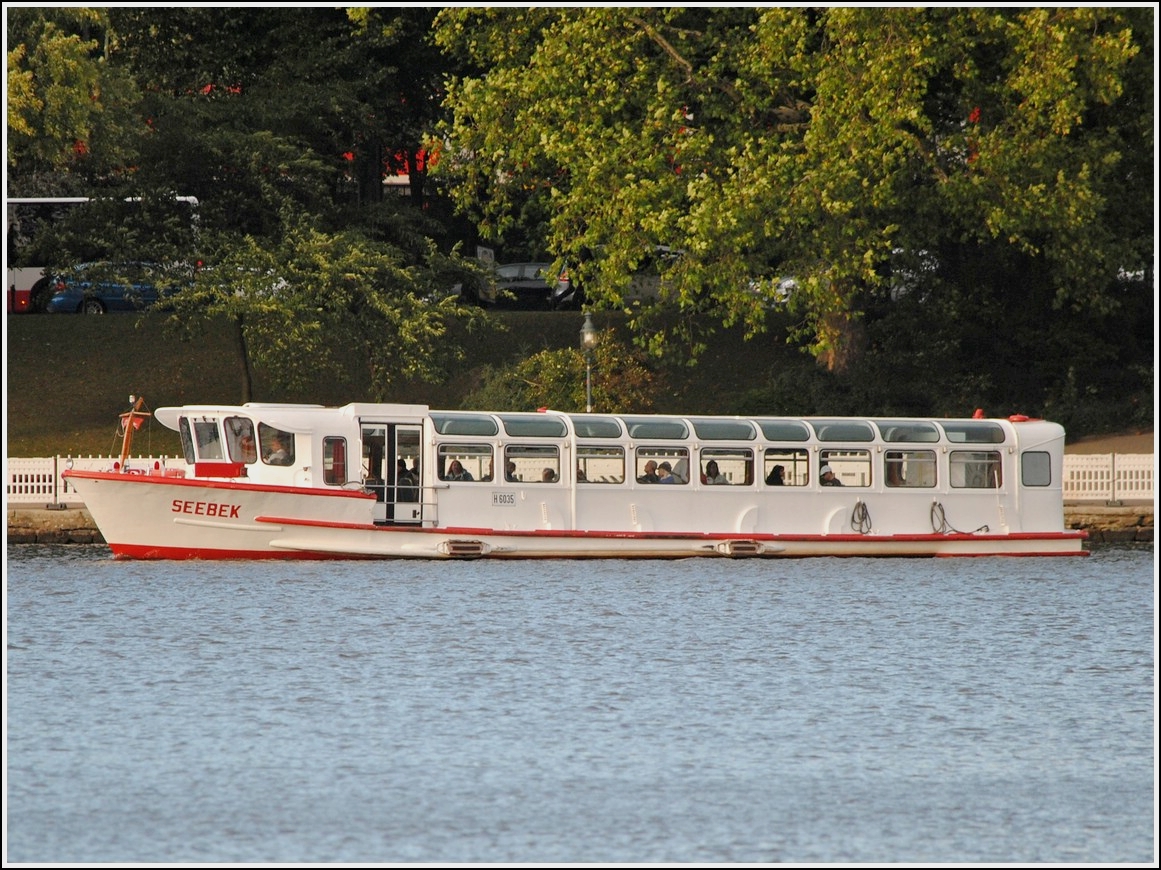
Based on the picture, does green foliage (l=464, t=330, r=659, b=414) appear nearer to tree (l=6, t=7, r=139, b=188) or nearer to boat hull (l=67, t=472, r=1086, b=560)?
boat hull (l=67, t=472, r=1086, b=560)

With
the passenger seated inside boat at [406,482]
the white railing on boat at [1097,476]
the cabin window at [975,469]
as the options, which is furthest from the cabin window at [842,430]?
the passenger seated inside boat at [406,482]

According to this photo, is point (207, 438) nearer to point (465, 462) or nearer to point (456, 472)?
point (456, 472)

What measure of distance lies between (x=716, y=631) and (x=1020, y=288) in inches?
851

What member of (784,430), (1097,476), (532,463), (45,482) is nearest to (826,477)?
(784,430)

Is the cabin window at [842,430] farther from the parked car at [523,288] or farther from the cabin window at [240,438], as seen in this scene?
the parked car at [523,288]

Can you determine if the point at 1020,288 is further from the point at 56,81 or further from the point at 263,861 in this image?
the point at 263,861

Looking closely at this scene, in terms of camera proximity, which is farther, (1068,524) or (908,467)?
(1068,524)

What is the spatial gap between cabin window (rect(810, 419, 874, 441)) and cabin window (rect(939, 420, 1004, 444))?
169 cm

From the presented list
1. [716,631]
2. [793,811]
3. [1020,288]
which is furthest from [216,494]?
[1020,288]

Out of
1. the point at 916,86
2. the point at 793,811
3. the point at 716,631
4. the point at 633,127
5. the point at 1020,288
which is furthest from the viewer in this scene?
the point at 1020,288

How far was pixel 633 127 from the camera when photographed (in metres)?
44.1

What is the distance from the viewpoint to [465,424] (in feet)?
118

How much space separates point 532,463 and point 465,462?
1.20 m

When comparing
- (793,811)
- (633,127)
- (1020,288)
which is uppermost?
(633,127)
